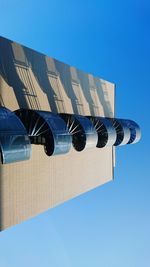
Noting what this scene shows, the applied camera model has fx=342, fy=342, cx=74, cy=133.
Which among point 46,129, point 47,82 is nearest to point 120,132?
point 47,82

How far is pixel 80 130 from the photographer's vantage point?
2559cm

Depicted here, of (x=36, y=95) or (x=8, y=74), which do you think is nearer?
(x=8, y=74)

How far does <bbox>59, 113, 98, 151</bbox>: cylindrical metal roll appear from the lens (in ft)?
83.7

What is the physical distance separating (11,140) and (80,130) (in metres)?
9.59

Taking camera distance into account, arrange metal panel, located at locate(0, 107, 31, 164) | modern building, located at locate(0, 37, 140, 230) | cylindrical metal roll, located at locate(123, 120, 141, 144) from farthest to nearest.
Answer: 1. cylindrical metal roll, located at locate(123, 120, 141, 144)
2. modern building, located at locate(0, 37, 140, 230)
3. metal panel, located at locate(0, 107, 31, 164)

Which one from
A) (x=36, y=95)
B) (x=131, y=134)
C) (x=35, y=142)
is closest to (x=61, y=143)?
(x=35, y=142)

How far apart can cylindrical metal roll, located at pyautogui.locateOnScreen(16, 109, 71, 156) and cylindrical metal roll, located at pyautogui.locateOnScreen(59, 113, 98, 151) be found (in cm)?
366

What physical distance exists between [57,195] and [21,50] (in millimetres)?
11064

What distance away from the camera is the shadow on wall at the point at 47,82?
2209 cm

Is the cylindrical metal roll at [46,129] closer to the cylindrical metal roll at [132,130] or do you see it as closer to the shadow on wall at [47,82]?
the shadow on wall at [47,82]

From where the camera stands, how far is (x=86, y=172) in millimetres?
31141

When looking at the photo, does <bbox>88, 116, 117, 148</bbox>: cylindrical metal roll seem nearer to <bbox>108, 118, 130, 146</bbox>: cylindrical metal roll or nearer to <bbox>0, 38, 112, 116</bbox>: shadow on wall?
<bbox>0, 38, 112, 116</bbox>: shadow on wall

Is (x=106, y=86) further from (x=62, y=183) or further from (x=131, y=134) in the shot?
(x=62, y=183)

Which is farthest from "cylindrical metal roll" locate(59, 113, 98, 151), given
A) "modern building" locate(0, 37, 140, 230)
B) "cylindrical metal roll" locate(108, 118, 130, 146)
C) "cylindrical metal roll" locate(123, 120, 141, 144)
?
"cylindrical metal roll" locate(123, 120, 141, 144)
